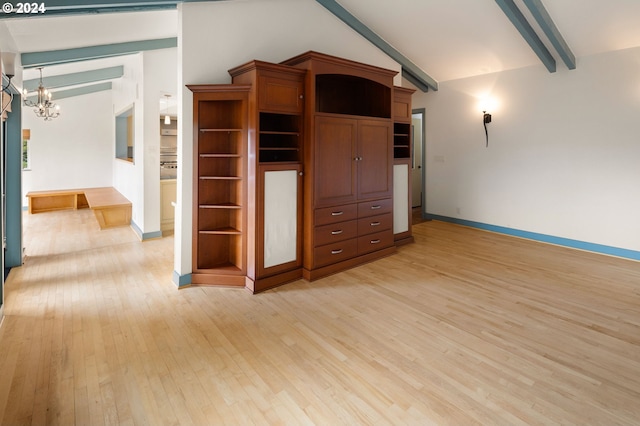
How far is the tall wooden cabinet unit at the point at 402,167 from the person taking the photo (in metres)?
4.80

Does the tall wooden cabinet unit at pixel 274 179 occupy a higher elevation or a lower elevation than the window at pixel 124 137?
lower

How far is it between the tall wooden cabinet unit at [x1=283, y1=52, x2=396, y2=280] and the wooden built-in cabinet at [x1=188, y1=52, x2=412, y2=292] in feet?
0.04

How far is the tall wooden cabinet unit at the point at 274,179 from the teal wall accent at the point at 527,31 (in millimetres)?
2550

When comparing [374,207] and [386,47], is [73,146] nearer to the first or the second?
[386,47]

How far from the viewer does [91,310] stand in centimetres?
294

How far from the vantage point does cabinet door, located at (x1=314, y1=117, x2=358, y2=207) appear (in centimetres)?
369

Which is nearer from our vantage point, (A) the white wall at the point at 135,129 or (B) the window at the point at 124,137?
(A) the white wall at the point at 135,129

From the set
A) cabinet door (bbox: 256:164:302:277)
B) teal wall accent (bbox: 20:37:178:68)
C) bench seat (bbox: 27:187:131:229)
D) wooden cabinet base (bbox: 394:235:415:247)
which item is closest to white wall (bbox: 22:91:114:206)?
bench seat (bbox: 27:187:131:229)

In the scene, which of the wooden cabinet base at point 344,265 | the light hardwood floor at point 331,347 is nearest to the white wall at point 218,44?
the light hardwood floor at point 331,347

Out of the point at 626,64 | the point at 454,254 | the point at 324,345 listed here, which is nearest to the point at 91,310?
the point at 324,345

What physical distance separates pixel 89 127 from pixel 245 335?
314 inches

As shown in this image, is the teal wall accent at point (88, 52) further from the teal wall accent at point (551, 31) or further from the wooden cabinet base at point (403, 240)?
the teal wall accent at point (551, 31)

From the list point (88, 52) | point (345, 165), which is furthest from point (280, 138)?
point (88, 52)

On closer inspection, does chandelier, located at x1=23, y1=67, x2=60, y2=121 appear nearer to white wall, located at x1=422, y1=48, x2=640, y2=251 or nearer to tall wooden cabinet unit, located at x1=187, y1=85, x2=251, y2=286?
tall wooden cabinet unit, located at x1=187, y1=85, x2=251, y2=286
